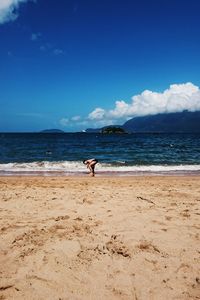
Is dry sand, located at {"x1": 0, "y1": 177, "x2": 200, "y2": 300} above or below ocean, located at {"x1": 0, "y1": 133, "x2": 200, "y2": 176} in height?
above

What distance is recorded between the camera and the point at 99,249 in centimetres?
541

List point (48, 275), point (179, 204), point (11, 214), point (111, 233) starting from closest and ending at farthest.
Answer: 1. point (48, 275)
2. point (111, 233)
3. point (11, 214)
4. point (179, 204)

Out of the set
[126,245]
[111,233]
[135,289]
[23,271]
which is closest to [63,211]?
[111,233]

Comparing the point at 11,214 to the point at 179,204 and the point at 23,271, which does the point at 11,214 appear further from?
the point at 179,204

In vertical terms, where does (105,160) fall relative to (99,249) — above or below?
below

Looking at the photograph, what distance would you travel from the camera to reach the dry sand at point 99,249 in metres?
4.28

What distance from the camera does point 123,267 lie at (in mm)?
4828

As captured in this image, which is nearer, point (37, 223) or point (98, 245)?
point (98, 245)

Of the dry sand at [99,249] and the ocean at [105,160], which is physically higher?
the dry sand at [99,249]

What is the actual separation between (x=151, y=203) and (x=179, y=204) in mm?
781

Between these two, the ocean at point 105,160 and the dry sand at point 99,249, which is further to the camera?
the ocean at point 105,160

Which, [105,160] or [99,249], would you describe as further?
[105,160]

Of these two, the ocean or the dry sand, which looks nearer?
the dry sand

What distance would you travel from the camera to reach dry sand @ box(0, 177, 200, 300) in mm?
4277
